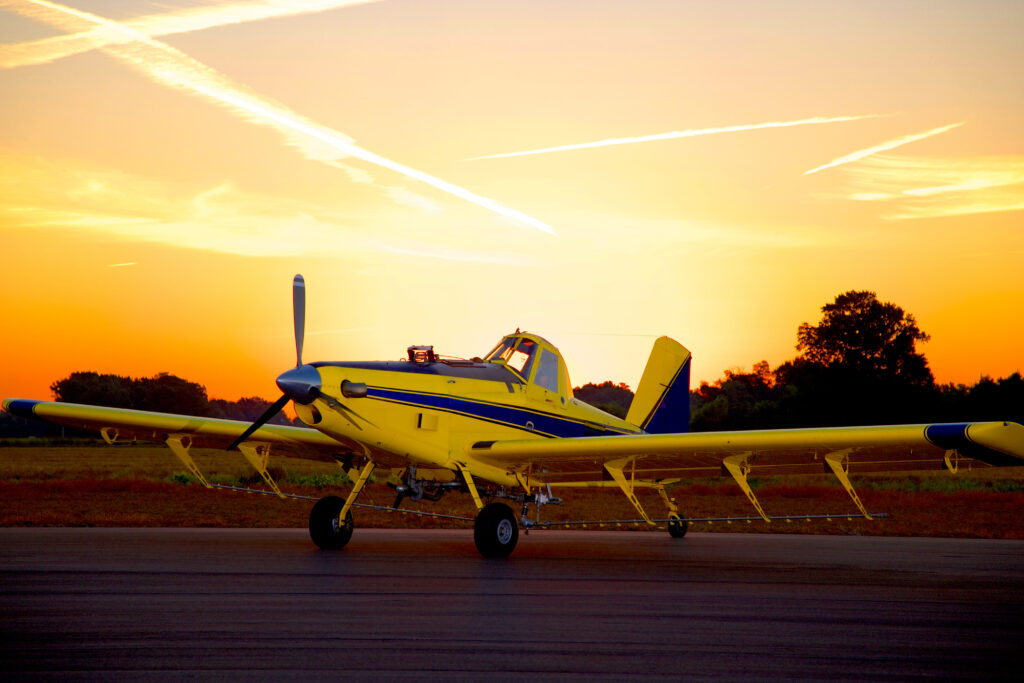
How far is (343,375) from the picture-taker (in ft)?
51.5

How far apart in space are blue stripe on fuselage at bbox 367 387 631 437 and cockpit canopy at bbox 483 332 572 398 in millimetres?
695

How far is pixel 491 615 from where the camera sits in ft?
29.2

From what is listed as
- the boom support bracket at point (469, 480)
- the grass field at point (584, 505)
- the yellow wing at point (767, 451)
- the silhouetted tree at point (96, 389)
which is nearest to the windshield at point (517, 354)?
the yellow wing at point (767, 451)

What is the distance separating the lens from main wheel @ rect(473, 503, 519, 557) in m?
15.7

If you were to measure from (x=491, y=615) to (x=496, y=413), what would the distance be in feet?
28.5

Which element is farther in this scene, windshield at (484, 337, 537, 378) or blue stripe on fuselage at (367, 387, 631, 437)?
windshield at (484, 337, 537, 378)

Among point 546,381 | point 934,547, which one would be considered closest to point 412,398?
point 546,381

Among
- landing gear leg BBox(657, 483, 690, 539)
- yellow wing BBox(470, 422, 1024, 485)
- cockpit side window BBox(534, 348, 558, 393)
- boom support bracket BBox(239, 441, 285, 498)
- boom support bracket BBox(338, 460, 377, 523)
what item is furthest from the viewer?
landing gear leg BBox(657, 483, 690, 539)

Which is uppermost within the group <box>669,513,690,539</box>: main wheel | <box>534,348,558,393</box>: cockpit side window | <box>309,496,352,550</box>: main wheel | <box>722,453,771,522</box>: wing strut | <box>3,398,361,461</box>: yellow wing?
<box>534,348,558,393</box>: cockpit side window

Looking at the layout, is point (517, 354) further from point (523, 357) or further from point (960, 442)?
point (960, 442)

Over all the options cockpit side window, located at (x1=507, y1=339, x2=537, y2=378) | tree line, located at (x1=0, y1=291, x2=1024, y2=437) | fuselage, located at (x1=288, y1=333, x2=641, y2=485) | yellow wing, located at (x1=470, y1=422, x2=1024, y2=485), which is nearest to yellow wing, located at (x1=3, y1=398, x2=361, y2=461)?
fuselage, located at (x1=288, y1=333, x2=641, y2=485)

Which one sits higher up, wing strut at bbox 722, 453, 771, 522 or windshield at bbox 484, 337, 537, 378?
windshield at bbox 484, 337, 537, 378

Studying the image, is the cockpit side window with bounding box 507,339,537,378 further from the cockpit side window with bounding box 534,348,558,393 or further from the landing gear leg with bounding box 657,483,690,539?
the landing gear leg with bounding box 657,483,690,539

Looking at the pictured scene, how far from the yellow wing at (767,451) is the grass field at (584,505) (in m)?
7.91
